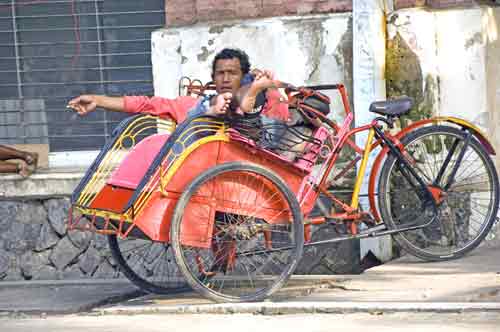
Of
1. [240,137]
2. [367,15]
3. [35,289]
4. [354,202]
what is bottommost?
[35,289]

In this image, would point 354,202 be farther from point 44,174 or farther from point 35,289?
point 44,174

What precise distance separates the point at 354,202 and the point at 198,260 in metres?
1.04

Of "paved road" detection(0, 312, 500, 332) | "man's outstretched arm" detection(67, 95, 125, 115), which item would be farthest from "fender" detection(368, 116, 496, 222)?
"man's outstretched arm" detection(67, 95, 125, 115)

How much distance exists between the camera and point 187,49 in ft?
30.5

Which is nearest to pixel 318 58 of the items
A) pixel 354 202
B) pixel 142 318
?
pixel 354 202

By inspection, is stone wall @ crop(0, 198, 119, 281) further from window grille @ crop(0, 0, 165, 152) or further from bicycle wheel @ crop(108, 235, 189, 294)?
bicycle wheel @ crop(108, 235, 189, 294)

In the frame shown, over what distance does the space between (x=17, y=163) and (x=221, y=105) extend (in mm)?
3410

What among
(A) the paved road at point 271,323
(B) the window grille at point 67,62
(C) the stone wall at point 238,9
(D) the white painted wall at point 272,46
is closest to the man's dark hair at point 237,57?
(D) the white painted wall at point 272,46

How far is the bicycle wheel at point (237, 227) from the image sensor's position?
667 centimetres

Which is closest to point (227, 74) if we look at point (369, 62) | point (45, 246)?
point (369, 62)

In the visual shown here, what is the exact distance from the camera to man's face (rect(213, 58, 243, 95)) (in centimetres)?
762

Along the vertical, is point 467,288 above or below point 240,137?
below

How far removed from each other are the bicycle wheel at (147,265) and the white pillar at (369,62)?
155 centimetres

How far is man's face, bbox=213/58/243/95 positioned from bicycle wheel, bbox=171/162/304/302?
98 cm
